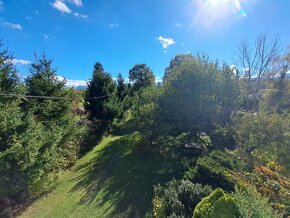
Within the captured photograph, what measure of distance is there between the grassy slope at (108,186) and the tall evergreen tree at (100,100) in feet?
13.3

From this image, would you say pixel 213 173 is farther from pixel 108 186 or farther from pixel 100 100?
pixel 100 100

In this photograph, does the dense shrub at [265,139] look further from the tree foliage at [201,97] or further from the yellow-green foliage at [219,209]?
the tree foliage at [201,97]

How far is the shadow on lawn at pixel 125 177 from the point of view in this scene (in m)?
9.22

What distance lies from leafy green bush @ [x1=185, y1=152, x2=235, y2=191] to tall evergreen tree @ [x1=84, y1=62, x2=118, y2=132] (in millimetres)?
12237

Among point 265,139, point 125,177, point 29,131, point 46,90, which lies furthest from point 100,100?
point 265,139

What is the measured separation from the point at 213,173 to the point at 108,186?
552 centimetres

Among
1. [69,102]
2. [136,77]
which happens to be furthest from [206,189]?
[136,77]

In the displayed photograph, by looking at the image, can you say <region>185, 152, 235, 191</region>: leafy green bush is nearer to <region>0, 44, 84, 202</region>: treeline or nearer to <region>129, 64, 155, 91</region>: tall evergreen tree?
<region>0, 44, 84, 202</region>: treeline

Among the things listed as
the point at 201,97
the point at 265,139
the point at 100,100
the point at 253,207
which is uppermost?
the point at 100,100

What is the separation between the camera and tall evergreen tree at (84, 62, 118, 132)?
18953 millimetres

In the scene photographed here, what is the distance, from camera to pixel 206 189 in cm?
649

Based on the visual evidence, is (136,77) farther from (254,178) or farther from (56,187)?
(254,178)

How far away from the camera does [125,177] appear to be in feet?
39.0

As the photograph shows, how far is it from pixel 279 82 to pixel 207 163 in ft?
67.5
